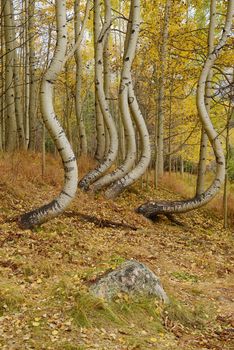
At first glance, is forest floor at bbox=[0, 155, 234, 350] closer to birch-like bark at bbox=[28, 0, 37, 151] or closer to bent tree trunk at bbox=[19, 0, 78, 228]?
bent tree trunk at bbox=[19, 0, 78, 228]

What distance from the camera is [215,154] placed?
9734 millimetres

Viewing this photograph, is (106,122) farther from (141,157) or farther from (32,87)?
(32,87)

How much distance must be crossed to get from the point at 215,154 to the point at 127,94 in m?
2.72

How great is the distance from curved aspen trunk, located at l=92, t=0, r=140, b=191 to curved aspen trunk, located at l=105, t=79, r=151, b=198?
6.4 inches

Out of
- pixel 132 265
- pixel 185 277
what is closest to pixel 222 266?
pixel 185 277

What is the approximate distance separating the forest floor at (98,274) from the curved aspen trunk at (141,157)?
1.57ft

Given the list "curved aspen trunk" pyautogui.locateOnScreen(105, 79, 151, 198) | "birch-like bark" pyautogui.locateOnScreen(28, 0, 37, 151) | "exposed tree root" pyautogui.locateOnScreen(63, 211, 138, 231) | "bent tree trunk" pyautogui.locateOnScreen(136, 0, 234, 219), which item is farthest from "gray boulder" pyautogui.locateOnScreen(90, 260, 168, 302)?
"birch-like bark" pyautogui.locateOnScreen(28, 0, 37, 151)

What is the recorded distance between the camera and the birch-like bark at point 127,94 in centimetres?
923

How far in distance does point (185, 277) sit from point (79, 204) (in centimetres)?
385

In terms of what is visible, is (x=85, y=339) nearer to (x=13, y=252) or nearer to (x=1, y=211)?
(x=13, y=252)

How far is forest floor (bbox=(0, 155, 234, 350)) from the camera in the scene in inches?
160

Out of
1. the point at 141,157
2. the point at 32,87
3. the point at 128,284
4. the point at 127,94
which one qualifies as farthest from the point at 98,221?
the point at 32,87

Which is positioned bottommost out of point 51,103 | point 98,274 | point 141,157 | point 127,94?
point 98,274

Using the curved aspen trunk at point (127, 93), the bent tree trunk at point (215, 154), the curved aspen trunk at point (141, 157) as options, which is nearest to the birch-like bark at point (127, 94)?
the curved aspen trunk at point (127, 93)
